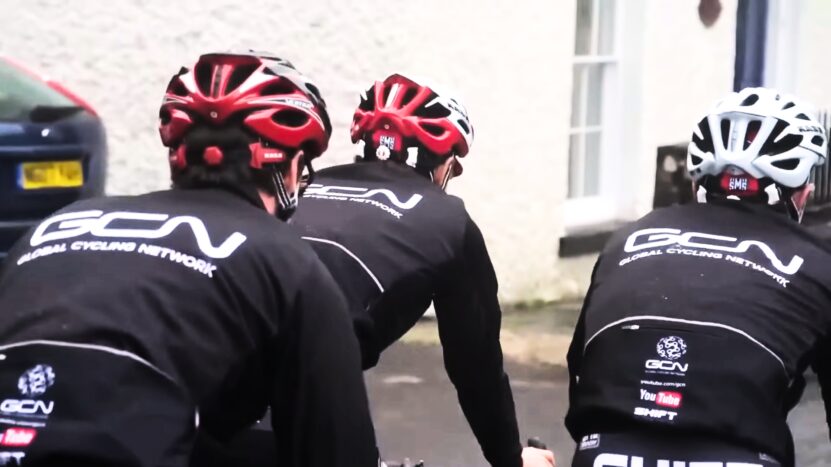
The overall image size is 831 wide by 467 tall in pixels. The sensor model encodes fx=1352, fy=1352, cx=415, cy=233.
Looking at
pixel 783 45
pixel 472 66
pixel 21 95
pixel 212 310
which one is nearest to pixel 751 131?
pixel 212 310

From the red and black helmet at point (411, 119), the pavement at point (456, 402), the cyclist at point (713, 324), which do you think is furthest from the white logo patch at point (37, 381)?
the pavement at point (456, 402)

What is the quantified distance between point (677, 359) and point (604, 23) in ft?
24.9

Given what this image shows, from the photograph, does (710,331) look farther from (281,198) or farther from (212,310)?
(212,310)

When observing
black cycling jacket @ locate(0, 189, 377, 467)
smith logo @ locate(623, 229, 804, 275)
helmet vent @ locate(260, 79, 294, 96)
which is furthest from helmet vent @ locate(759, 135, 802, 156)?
black cycling jacket @ locate(0, 189, 377, 467)

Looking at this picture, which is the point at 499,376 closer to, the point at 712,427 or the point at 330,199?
the point at 330,199

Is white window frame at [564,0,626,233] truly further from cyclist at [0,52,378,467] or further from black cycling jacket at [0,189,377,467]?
black cycling jacket at [0,189,377,467]

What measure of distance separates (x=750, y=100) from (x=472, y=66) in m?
5.51

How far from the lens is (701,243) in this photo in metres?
3.16

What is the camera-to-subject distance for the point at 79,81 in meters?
7.52

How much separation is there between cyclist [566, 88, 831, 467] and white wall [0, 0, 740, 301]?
487 cm

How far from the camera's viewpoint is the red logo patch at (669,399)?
115 inches

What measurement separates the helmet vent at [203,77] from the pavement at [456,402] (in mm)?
3659

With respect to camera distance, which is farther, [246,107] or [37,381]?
[246,107]

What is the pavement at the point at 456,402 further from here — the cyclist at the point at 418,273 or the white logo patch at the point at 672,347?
the white logo patch at the point at 672,347
